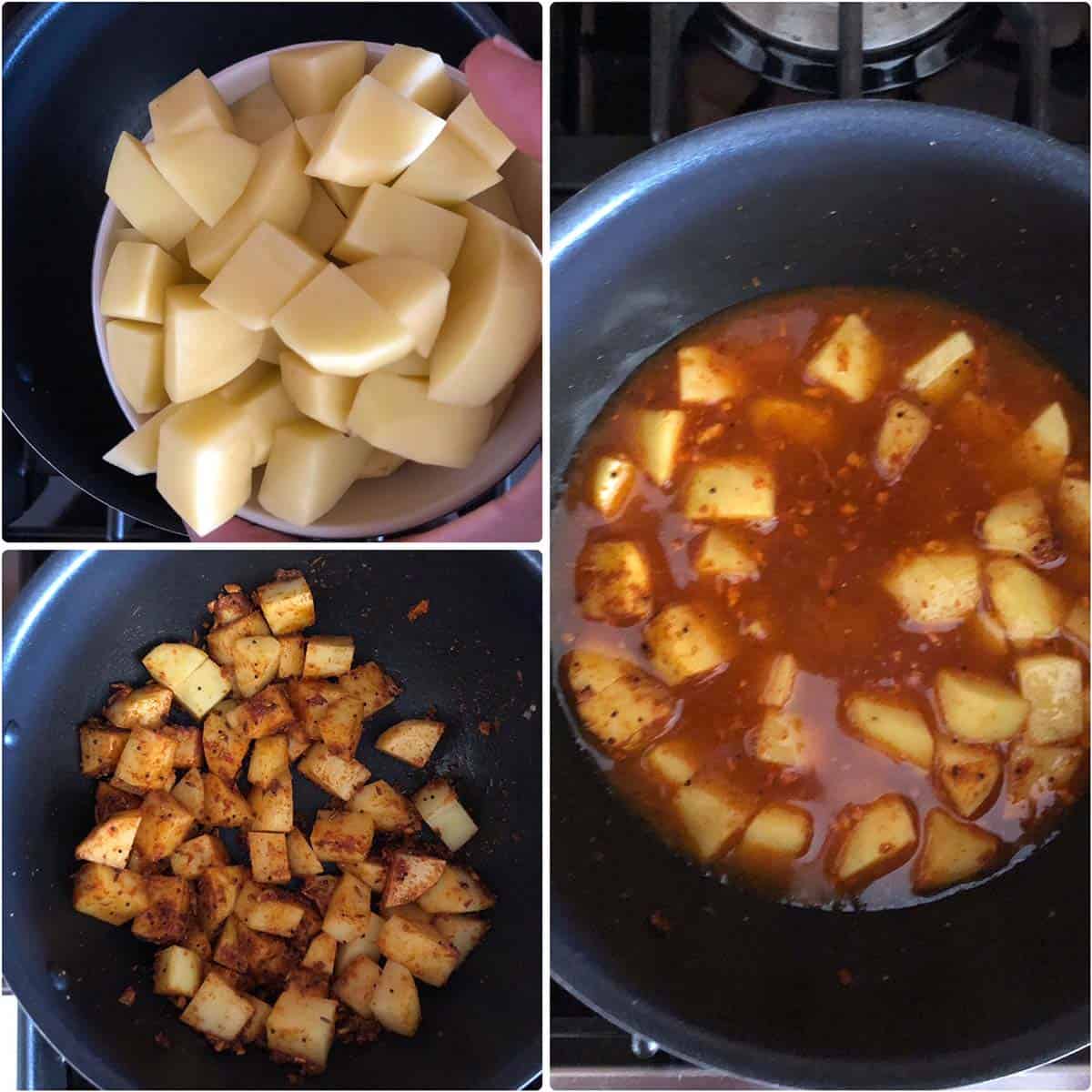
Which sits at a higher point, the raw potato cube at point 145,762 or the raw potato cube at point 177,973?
the raw potato cube at point 145,762

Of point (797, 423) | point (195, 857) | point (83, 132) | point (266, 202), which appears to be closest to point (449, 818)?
point (195, 857)

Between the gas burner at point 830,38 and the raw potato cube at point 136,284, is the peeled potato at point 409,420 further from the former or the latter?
the gas burner at point 830,38

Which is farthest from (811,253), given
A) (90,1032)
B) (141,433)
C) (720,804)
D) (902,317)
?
(90,1032)

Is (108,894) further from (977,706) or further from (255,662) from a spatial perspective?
(977,706)

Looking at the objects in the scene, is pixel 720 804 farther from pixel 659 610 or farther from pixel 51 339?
pixel 51 339

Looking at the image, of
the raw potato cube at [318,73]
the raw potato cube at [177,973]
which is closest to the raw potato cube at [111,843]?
the raw potato cube at [177,973]
